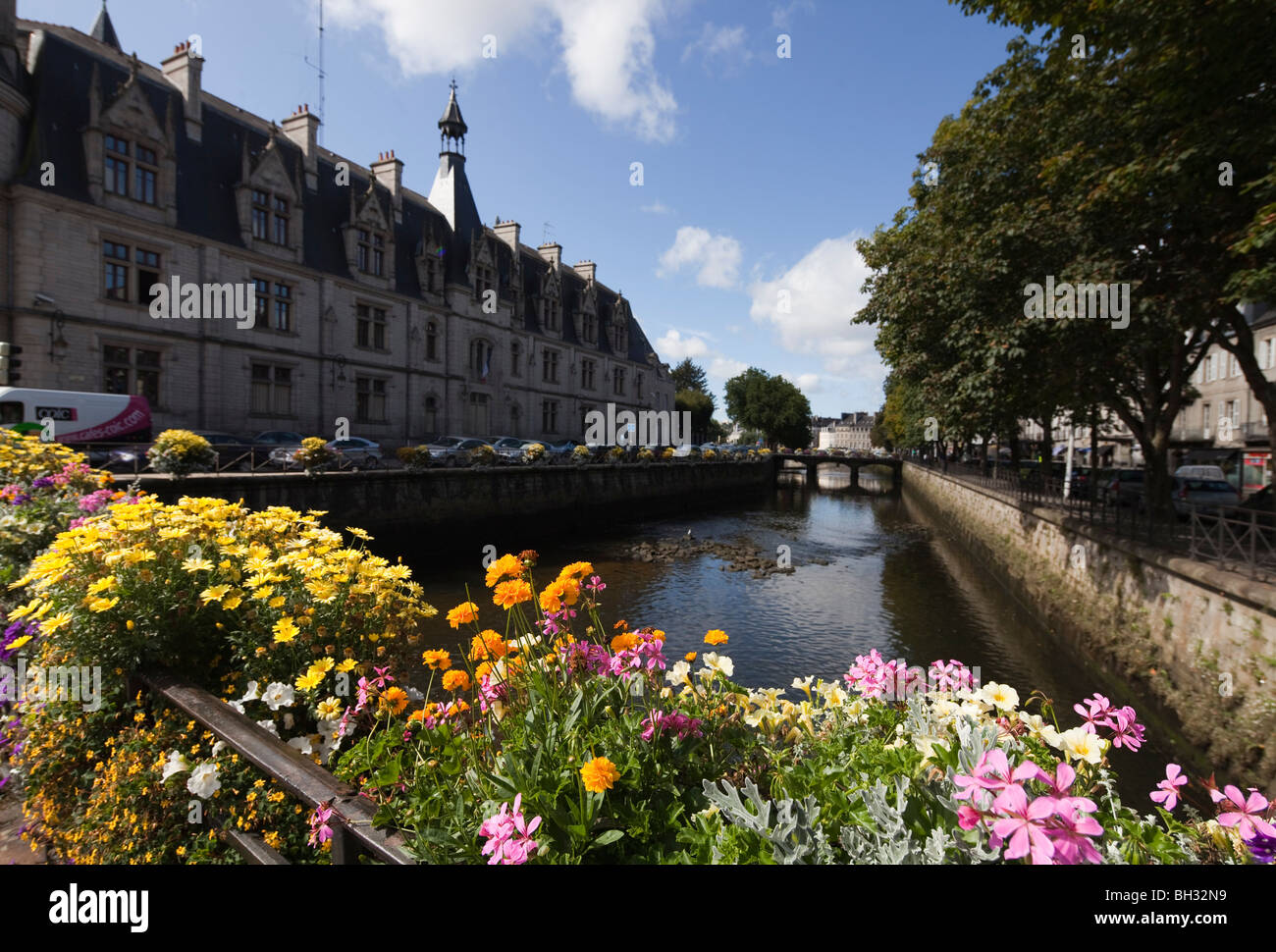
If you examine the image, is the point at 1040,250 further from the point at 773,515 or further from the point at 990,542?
the point at 773,515

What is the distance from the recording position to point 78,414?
63.4ft

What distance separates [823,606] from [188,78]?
32135 millimetres

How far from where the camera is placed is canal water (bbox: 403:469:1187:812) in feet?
41.5

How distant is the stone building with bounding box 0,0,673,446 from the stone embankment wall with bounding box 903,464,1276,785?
29441 mm

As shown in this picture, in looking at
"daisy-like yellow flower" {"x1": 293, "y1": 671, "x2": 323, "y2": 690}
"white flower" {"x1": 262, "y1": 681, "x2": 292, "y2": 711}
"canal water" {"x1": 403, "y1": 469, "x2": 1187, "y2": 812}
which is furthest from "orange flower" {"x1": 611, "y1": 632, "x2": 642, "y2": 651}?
"canal water" {"x1": 403, "y1": 469, "x2": 1187, "y2": 812}

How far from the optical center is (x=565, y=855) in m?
1.88

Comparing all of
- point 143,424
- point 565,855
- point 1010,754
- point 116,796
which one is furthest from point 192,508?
point 143,424

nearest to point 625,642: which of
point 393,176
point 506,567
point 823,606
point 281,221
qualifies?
point 506,567

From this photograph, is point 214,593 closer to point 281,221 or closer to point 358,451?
point 358,451

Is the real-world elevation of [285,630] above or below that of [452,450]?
below

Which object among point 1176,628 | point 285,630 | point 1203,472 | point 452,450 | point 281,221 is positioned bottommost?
point 1176,628

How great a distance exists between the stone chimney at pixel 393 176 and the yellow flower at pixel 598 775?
4077 cm

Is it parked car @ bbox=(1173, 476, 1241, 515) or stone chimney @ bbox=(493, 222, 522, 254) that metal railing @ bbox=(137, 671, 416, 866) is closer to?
parked car @ bbox=(1173, 476, 1241, 515)

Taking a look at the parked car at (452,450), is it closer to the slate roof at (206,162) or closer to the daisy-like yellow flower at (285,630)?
the slate roof at (206,162)
